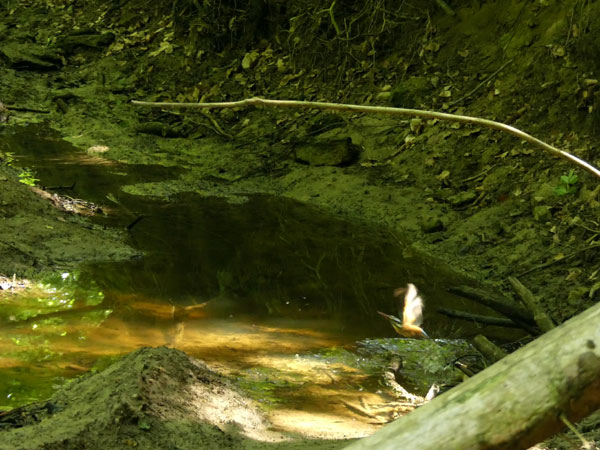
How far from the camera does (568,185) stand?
6.28 m

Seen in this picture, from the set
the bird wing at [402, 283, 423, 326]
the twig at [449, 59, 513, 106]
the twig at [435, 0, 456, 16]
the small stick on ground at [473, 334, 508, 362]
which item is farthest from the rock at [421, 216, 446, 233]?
the twig at [435, 0, 456, 16]

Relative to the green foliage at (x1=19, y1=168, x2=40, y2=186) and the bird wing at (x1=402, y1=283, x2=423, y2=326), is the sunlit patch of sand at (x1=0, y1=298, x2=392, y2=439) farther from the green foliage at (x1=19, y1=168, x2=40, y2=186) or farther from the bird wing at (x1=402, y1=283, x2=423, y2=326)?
the green foliage at (x1=19, y1=168, x2=40, y2=186)

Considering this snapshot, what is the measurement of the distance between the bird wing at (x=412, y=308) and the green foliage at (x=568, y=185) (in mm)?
1638

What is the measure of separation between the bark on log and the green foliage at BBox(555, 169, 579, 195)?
4.90 metres

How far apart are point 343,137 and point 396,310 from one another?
3.49m

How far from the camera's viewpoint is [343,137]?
27.6ft

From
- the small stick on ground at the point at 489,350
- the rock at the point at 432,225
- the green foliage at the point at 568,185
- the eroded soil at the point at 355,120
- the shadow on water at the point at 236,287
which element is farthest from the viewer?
the rock at the point at 432,225

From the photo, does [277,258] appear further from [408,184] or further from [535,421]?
[535,421]

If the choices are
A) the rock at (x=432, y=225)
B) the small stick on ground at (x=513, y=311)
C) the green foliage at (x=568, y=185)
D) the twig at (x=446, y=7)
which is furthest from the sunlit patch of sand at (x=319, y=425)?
the twig at (x=446, y=7)

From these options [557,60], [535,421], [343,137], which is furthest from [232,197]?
[535,421]

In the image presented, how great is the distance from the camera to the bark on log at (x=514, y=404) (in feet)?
4.99

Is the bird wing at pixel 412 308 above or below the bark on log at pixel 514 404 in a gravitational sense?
below

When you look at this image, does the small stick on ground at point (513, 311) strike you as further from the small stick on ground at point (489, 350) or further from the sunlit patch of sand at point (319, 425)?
the sunlit patch of sand at point (319, 425)

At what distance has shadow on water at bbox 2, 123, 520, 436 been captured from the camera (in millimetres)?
4345
